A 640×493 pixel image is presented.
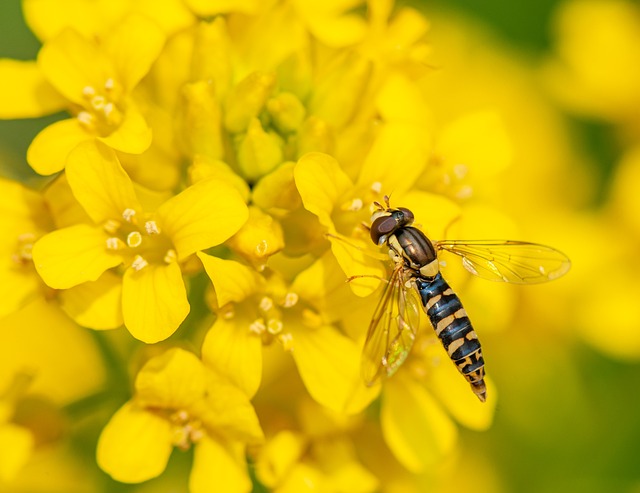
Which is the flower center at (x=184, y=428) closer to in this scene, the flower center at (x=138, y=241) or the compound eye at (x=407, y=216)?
the flower center at (x=138, y=241)

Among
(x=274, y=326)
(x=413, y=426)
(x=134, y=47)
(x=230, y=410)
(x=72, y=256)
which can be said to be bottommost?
(x=413, y=426)

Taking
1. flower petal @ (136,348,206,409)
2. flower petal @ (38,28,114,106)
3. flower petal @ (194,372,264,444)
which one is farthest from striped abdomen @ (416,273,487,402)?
flower petal @ (38,28,114,106)

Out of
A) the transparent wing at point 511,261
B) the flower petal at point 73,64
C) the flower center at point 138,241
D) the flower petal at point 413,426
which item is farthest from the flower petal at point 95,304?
the transparent wing at point 511,261

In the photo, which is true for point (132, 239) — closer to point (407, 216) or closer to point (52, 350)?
point (407, 216)

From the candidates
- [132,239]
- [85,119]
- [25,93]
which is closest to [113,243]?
[132,239]

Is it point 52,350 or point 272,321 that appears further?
point 52,350
